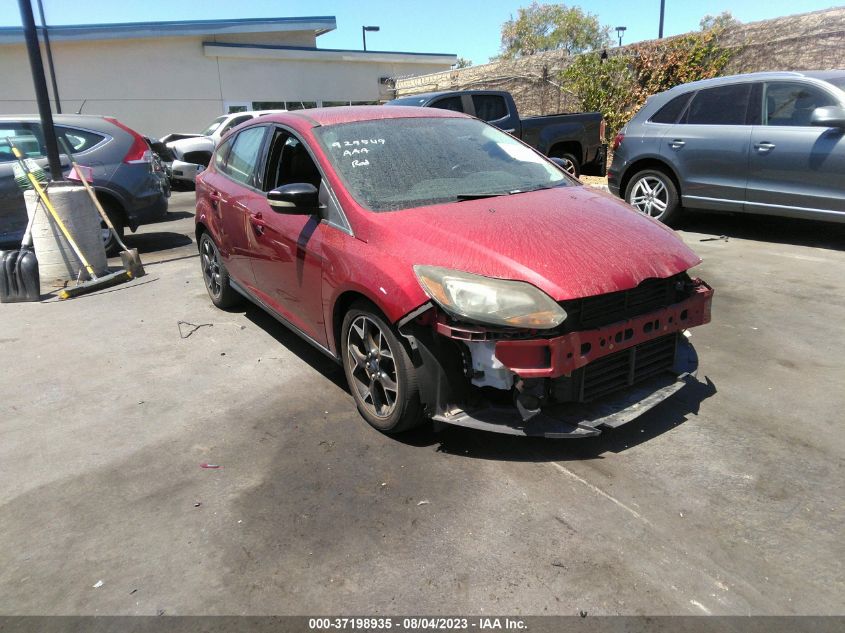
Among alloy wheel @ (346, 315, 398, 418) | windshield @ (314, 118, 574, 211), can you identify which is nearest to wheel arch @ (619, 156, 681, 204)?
windshield @ (314, 118, 574, 211)

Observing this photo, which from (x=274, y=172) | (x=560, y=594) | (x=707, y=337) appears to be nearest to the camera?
(x=560, y=594)

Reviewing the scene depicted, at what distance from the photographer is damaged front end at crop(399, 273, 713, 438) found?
9.34 feet

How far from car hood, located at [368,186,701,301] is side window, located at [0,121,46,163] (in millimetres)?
6792

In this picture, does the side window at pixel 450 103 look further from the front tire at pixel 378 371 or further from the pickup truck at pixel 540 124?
the front tire at pixel 378 371

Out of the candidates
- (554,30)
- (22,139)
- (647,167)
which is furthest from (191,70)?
(554,30)

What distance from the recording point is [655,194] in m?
8.10

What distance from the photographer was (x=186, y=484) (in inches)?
124

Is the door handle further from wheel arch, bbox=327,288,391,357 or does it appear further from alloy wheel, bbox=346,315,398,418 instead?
alloy wheel, bbox=346,315,398,418

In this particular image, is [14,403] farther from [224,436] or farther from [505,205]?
[505,205]

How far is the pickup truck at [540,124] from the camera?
10.3 meters

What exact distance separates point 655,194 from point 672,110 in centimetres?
105

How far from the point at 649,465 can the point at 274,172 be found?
3067mm

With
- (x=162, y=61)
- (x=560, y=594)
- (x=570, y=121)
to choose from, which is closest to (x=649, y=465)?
(x=560, y=594)

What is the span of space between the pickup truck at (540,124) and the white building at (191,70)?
13476 mm
